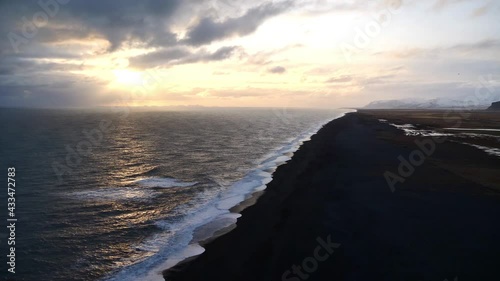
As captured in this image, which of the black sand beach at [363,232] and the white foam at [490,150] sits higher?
the white foam at [490,150]

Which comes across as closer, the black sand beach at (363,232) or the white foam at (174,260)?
the white foam at (174,260)

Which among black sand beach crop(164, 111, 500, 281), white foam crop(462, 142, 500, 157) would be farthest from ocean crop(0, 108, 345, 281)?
white foam crop(462, 142, 500, 157)

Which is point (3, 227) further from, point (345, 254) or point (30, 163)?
point (30, 163)

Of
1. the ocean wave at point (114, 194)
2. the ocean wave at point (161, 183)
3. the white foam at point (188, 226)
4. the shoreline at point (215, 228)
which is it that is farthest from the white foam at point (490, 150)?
the ocean wave at point (114, 194)

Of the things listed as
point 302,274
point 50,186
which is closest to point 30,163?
point 50,186

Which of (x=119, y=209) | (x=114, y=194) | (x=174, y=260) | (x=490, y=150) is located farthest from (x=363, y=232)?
(x=490, y=150)

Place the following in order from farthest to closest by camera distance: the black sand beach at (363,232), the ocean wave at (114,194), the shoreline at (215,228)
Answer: the ocean wave at (114,194) < the shoreline at (215,228) < the black sand beach at (363,232)

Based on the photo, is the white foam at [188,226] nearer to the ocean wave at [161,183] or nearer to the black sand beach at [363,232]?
the ocean wave at [161,183]
